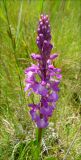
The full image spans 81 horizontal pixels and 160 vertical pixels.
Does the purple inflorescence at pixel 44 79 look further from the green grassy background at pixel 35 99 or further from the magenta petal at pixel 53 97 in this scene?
the green grassy background at pixel 35 99

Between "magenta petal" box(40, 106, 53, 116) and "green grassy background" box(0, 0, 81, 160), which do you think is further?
"green grassy background" box(0, 0, 81, 160)

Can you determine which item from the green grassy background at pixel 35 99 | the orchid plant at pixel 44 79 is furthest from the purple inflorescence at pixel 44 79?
the green grassy background at pixel 35 99

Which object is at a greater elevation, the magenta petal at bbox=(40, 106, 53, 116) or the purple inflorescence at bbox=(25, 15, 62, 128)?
the purple inflorescence at bbox=(25, 15, 62, 128)

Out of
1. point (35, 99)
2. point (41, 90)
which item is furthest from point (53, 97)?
point (35, 99)

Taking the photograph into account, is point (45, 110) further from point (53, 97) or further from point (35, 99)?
point (35, 99)

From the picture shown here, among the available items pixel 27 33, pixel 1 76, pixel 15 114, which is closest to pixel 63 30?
pixel 27 33

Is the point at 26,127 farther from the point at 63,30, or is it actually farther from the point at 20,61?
the point at 63,30

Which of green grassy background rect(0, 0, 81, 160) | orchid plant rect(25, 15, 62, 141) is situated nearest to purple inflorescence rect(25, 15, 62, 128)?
orchid plant rect(25, 15, 62, 141)

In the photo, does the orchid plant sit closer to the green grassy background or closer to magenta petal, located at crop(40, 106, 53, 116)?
magenta petal, located at crop(40, 106, 53, 116)
